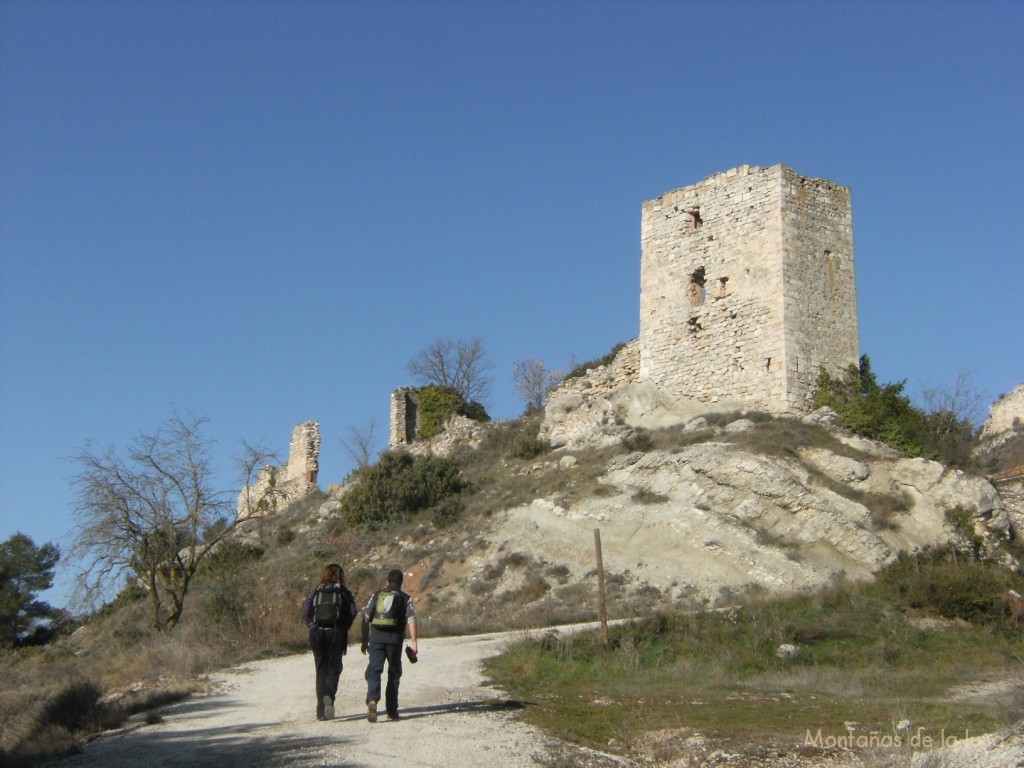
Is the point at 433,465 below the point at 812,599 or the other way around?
the other way around

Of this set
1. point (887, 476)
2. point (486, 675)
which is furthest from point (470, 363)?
point (486, 675)

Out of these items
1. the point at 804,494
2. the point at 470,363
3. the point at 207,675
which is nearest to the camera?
the point at 207,675

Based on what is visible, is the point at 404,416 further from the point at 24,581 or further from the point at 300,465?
the point at 24,581

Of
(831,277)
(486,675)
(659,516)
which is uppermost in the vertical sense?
(831,277)

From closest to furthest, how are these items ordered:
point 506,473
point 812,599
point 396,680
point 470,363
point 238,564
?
1. point 396,680
2. point 812,599
3. point 238,564
4. point 506,473
5. point 470,363

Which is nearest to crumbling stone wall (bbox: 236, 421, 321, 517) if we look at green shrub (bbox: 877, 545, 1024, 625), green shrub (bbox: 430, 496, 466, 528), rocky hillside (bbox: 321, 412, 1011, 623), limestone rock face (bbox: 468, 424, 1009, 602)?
green shrub (bbox: 430, 496, 466, 528)

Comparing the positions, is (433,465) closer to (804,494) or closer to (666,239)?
(666,239)

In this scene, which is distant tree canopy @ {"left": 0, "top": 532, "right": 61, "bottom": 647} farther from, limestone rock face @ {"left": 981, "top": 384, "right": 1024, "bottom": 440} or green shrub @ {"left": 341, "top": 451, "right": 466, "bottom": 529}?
limestone rock face @ {"left": 981, "top": 384, "right": 1024, "bottom": 440}

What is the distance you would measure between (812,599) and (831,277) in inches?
412

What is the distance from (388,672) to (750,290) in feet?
60.4

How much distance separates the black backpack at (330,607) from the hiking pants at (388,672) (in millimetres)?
416

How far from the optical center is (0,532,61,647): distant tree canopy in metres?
34.8

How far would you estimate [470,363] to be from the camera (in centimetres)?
4672

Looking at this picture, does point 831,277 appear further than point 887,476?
Yes
